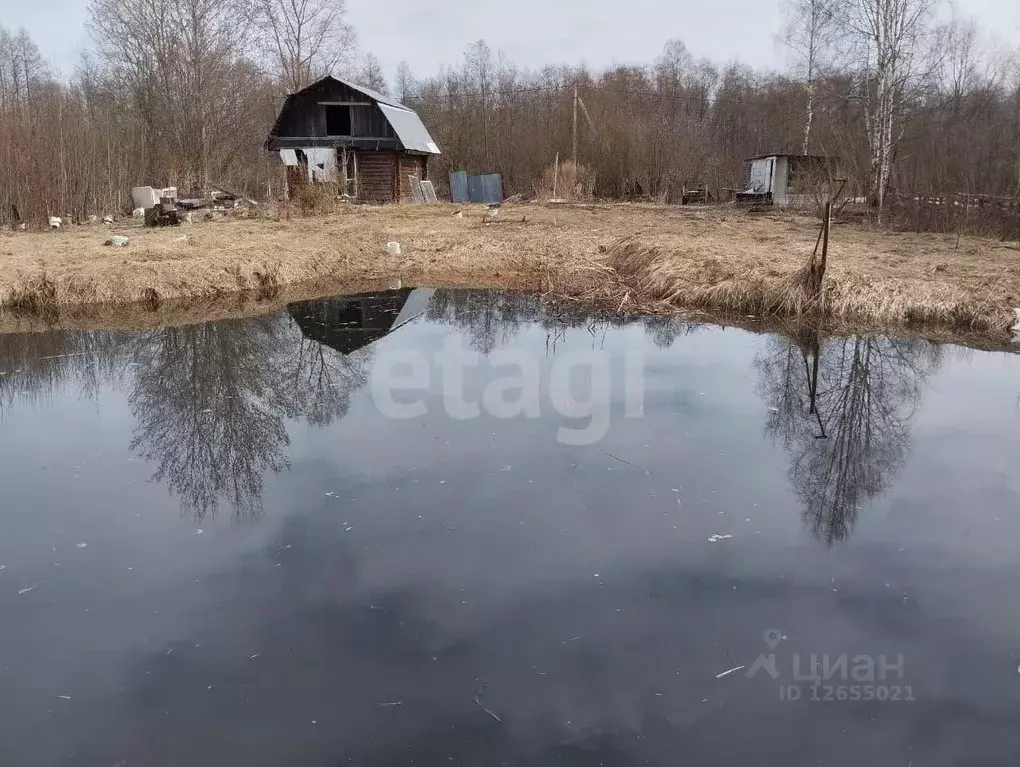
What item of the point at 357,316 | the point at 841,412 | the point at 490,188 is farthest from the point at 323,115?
the point at 841,412

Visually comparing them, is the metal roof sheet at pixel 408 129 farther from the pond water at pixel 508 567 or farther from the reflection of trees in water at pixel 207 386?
the pond water at pixel 508 567

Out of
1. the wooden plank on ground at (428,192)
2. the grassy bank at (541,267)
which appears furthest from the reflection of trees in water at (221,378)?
the wooden plank on ground at (428,192)

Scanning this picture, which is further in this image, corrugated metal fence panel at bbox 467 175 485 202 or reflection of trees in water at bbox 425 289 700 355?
corrugated metal fence panel at bbox 467 175 485 202

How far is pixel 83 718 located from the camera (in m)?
3.38

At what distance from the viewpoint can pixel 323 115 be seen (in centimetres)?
2558

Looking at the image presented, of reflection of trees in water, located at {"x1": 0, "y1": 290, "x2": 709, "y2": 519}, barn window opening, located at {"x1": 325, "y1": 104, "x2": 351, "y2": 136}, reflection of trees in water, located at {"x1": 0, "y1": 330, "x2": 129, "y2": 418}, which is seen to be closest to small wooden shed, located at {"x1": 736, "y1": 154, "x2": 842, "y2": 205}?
barn window opening, located at {"x1": 325, "y1": 104, "x2": 351, "y2": 136}

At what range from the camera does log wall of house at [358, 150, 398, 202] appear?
84.4 ft

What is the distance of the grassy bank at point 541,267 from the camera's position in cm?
1084

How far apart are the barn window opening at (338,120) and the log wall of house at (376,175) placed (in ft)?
3.76

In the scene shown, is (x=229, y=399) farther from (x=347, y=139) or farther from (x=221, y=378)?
(x=347, y=139)

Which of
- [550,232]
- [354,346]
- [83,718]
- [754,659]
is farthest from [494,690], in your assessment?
[550,232]

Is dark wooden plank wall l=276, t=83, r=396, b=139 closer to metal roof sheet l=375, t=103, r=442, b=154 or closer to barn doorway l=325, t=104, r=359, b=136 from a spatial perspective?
metal roof sheet l=375, t=103, r=442, b=154

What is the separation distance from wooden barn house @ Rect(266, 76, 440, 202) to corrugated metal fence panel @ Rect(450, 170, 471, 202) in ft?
9.70

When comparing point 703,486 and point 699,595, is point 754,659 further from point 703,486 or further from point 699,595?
point 703,486
